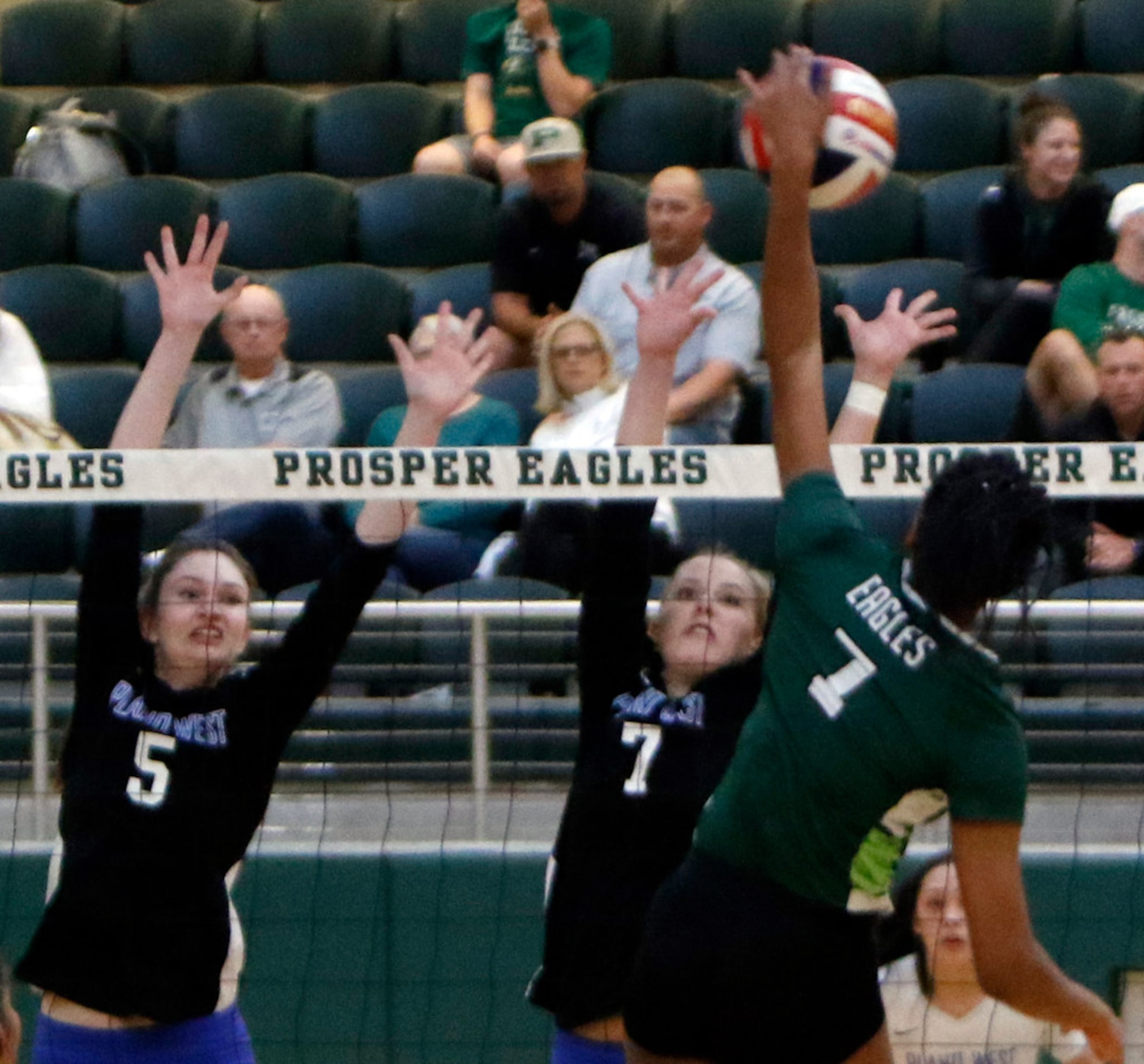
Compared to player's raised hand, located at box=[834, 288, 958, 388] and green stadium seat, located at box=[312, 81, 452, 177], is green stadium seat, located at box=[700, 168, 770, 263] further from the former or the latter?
player's raised hand, located at box=[834, 288, 958, 388]

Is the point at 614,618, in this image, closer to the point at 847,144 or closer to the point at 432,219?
the point at 847,144

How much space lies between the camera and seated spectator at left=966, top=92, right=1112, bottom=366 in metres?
6.73

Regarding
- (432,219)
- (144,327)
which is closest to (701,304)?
(432,219)

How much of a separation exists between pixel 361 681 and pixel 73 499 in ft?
3.82

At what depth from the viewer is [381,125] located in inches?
345

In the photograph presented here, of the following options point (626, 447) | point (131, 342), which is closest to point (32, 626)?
point (626, 447)

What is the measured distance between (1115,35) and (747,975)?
22.0ft

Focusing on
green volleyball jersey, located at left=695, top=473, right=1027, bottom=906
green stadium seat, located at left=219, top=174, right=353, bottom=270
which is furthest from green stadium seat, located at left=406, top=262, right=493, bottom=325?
green volleyball jersey, located at left=695, top=473, right=1027, bottom=906

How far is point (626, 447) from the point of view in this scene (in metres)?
4.26

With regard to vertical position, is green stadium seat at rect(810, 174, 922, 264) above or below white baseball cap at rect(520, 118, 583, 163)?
below

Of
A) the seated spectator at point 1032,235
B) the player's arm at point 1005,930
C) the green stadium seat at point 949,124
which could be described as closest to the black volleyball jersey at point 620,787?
the player's arm at point 1005,930

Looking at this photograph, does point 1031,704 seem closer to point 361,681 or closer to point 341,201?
point 361,681

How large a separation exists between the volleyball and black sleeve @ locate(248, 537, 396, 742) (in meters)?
1.06

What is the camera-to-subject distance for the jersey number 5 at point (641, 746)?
3928mm
